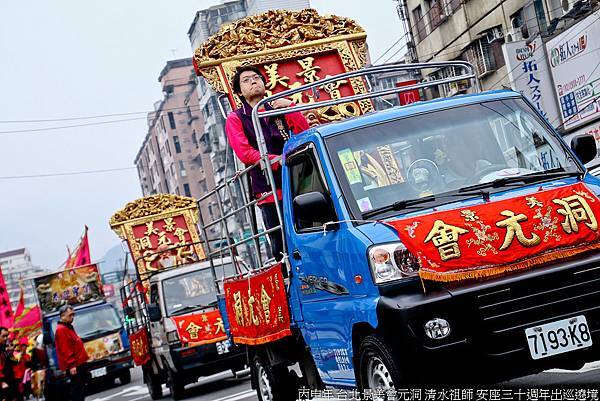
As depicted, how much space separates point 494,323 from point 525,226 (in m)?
0.70

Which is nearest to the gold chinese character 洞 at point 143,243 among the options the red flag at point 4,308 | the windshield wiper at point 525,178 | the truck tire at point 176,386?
the truck tire at point 176,386

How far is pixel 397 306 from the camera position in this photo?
6242 millimetres

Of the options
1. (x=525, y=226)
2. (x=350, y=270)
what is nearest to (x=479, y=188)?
(x=525, y=226)

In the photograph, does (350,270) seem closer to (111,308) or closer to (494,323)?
(494,323)

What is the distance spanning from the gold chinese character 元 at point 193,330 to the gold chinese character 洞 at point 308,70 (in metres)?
7.44

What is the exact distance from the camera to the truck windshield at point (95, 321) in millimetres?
27969

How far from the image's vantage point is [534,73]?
85.6 feet

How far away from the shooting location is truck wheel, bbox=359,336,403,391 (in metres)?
6.37

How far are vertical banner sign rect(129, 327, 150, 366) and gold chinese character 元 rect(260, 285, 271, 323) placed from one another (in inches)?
411

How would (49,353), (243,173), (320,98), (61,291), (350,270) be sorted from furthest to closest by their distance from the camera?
1. (61,291)
2. (49,353)
3. (320,98)
4. (243,173)
5. (350,270)

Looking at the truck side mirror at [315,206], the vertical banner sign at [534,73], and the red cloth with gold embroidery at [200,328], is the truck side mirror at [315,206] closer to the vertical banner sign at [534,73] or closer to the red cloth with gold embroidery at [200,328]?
the red cloth with gold embroidery at [200,328]

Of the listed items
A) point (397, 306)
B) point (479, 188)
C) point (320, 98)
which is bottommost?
point (397, 306)

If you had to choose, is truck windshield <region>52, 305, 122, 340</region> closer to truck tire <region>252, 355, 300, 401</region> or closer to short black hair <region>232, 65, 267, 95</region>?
truck tire <region>252, 355, 300, 401</region>

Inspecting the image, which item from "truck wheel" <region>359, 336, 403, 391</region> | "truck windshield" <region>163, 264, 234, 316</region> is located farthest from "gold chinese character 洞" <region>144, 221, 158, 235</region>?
"truck wheel" <region>359, 336, 403, 391</region>
